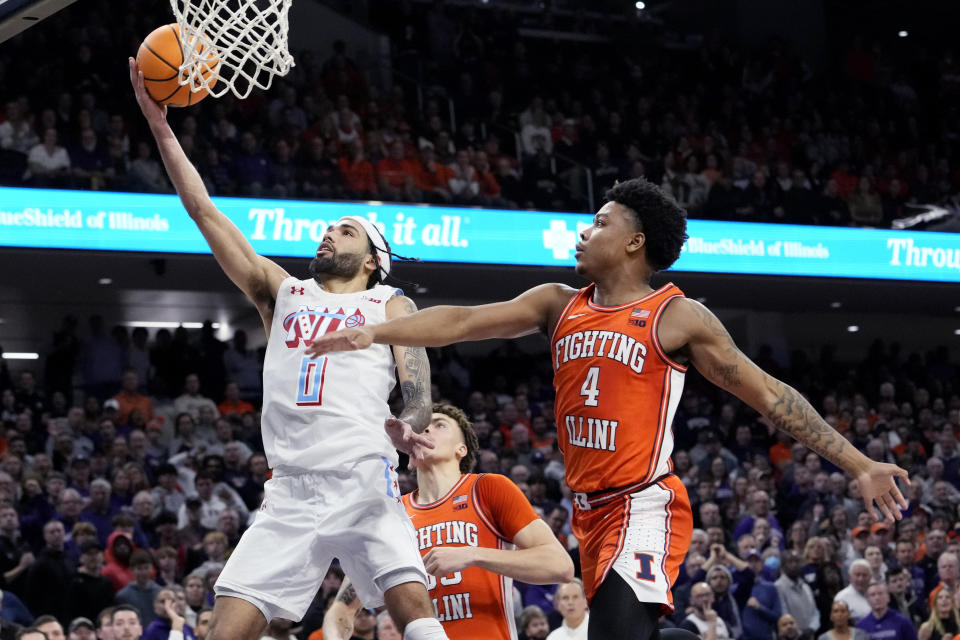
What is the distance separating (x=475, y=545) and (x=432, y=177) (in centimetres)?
1134

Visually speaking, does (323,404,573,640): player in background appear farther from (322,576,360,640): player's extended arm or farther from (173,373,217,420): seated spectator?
(173,373,217,420): seated spectator

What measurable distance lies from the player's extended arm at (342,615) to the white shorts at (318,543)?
80 cm

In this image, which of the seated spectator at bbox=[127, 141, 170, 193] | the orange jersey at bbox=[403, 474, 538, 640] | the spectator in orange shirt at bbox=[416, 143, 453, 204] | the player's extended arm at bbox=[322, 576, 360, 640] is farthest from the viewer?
the spectator in orange shirt at bbox=[416, 143, 453, 204]

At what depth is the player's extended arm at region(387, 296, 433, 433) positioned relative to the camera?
16.1 ft

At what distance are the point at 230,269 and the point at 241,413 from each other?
9.64m

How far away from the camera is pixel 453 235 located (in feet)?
53.7

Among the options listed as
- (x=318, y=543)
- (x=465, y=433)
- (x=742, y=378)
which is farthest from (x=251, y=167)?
(x=742, y=378)

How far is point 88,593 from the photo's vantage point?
9.98 metres

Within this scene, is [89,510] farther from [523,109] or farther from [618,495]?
[523,109]

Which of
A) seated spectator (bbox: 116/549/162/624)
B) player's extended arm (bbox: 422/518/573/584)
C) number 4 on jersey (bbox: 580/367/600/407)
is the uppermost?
number 4 on jersey (bbox: 580/367/600/407)

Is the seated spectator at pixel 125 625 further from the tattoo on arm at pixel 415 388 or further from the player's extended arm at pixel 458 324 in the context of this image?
the player's extended arm at pixel 458 324

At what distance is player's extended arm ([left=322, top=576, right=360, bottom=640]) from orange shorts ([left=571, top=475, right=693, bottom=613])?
1469 millimetres

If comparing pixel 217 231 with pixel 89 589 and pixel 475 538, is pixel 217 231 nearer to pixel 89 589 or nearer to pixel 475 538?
pixel 475 538

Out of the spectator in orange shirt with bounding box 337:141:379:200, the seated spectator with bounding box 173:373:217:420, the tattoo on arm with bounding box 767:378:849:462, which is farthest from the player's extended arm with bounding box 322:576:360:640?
the spectator in orange shirt with bounding box 337:141:379:200
